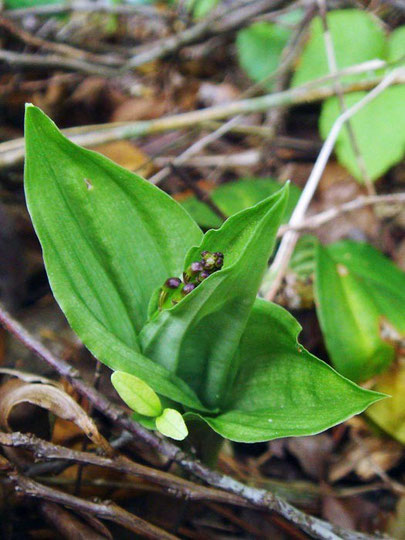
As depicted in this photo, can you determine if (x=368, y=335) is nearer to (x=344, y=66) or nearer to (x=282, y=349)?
(x=282, y=349)

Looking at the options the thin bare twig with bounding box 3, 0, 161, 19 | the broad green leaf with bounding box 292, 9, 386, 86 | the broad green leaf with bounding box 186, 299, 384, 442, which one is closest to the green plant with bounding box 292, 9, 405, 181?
the broad green leaf with bounding box 292, 9, 386, 86

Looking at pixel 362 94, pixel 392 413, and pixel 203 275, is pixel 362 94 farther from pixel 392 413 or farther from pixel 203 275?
pixel 203 275

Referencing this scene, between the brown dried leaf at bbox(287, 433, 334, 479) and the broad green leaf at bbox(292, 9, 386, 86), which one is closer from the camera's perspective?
the brown dried leaf at bbox(287, 433, 334, 479)

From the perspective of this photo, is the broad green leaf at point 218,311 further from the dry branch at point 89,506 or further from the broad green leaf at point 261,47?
the broad green leaf at point 261,47

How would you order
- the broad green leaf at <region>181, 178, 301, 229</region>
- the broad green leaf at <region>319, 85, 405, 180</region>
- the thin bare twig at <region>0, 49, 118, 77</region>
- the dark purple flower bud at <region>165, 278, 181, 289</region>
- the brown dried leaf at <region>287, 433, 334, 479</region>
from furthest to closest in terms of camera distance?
the thin bare twig at <region>0, 49, 118, 77</region> → the broad green leaf at <region>319, 85, 405, 180</region> → the broad green leaf at <region>181, 178, 301, 229</region> → the brown dried leaf at <region>287, 433, 334, 479</region> → the dark purple flower bud at <region>165, 278, 181, 289</region>

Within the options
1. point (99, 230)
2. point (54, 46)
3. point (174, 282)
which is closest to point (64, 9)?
point (54, 46)

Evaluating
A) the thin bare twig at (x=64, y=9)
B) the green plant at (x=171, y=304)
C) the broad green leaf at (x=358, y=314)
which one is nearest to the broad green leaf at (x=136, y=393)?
the green plant at (x=171, y=304)

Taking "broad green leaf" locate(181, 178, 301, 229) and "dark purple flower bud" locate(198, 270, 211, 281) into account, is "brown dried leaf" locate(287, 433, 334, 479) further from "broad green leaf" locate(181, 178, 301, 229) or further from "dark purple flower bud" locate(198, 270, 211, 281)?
"dark purple flower bud" locate(198, 270, 211, 281)

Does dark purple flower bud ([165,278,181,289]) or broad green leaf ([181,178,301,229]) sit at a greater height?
dark purple flower bud ([165,278,181,289])
